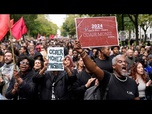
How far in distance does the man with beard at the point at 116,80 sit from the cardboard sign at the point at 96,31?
0.63 meters

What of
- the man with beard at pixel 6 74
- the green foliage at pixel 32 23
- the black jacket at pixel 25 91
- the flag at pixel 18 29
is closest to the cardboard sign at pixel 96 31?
the black jacket at pixel 25 91

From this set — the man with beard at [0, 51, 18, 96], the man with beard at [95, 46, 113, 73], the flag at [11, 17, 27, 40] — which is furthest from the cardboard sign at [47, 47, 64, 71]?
the flag at [11, 17, 27, 40]

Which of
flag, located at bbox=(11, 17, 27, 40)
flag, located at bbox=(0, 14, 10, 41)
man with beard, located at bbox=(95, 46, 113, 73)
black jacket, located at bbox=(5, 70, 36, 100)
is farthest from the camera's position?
flag, located at bbox=(11, 17, 27, 40)

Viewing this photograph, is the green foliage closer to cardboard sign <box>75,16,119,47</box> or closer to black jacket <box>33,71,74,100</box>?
black jacket <box>33,71,74,100</box>

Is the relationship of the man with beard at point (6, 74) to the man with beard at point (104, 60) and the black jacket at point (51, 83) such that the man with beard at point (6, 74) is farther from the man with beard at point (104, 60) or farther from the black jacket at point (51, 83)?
the man with beard at point (104, 60)

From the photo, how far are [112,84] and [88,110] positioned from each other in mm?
681

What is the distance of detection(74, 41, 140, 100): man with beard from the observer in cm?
412

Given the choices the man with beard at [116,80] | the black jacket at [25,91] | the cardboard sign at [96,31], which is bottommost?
the black jacket at [25,91]

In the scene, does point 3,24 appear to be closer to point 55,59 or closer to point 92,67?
point 55,59

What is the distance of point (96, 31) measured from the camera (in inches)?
199

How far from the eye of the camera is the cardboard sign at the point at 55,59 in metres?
5.57

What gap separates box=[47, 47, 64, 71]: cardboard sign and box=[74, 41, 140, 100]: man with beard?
4.24 ft

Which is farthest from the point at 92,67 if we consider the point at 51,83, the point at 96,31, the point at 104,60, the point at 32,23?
Answer: the point at 32,23
